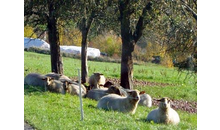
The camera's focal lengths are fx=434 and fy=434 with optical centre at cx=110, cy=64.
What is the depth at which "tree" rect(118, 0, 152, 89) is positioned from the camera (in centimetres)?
1910

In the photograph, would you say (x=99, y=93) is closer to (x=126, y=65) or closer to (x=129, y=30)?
(x=126, y=65)

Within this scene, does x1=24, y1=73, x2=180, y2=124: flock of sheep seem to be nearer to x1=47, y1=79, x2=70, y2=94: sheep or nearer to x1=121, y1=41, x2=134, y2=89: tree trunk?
x1=47, y1=79, x2=70, y2=94: sheep

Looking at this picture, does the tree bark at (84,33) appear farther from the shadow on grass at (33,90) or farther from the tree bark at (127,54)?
the shadow on grass at (33,90)

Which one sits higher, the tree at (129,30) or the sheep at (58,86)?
the tree at (129,30)

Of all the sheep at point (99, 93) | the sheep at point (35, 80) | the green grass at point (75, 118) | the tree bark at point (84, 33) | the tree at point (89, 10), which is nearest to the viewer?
the green grass at point (75, 118)

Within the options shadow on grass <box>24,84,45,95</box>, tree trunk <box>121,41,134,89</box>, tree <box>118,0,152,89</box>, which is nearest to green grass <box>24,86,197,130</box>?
shadow on grass <box>24,84,45,95</box>

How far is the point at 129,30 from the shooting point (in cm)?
2208

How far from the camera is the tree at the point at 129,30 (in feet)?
62.7

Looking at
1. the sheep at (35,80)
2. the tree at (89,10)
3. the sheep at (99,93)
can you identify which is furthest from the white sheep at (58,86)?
the tree at (89,10)

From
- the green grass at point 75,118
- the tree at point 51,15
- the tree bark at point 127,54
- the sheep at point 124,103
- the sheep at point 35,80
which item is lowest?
the green grass at point 75,118

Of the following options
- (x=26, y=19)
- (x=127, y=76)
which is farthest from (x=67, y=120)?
(x=26, y=19)

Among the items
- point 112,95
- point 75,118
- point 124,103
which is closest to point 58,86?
point 112,95

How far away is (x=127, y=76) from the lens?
23.2m

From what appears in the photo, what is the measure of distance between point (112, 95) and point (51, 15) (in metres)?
8.26
